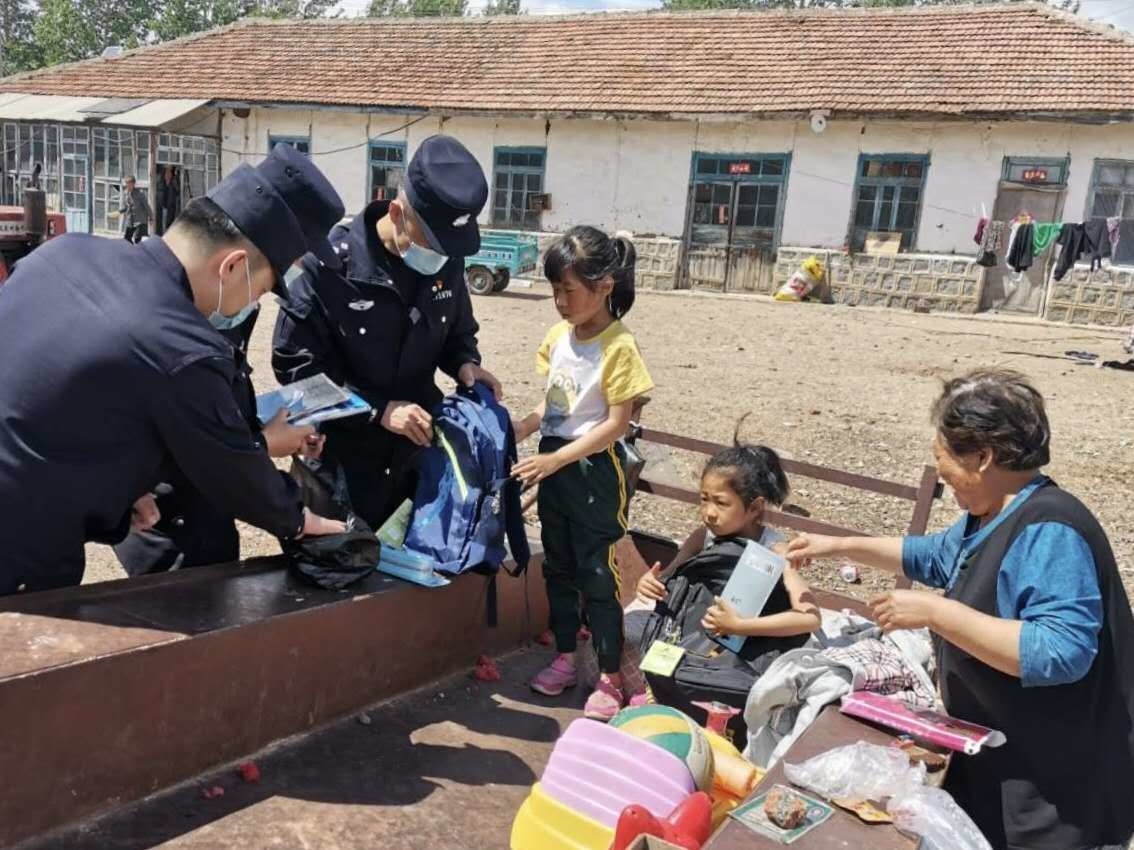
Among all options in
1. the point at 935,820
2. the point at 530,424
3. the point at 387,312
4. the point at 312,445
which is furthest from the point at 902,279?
the point at 935,820

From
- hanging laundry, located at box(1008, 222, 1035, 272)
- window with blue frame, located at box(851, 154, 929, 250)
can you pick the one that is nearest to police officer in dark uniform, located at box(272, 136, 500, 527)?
hanging laundry, located at box(1008, 222, 1035, 272)

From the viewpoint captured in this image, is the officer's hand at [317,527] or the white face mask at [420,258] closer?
the officer's hand at [317,527]

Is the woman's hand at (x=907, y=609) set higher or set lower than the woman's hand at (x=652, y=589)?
higher

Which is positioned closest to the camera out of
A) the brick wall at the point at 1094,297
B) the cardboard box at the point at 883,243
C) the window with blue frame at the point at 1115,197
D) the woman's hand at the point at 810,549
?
the woman's hand at the point at 810,549

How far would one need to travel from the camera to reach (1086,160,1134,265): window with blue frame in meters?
15.7

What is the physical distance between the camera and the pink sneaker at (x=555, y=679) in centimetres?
331

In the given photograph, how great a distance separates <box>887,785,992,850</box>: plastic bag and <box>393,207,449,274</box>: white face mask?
78.7 inches

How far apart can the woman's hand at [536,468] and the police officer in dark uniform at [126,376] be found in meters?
0.90

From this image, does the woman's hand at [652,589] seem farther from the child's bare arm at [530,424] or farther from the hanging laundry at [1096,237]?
the hanging laundry at [1096,237]

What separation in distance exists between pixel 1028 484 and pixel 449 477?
67.0 inches

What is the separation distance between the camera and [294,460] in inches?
127

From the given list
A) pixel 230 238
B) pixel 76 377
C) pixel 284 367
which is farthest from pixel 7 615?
pixel 284 367

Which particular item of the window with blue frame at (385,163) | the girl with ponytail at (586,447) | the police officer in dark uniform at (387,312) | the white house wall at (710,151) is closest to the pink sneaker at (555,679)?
the girl with ponytail at (586,447)

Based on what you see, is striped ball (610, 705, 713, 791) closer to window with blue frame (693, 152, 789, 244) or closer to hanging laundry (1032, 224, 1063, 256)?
hanging laundry (1032, 224, 1063, 256)
